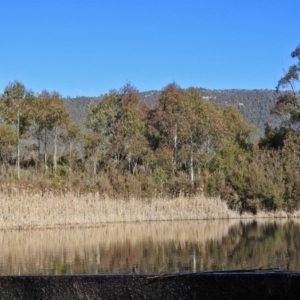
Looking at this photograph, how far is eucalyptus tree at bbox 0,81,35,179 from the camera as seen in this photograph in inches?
1670

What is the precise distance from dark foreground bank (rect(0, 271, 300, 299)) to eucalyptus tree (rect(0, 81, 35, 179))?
36698 millimetres

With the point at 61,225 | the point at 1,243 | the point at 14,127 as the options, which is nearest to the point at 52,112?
the point at 14,127

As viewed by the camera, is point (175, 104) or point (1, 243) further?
point (175, 104)

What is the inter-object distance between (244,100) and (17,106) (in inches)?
2549

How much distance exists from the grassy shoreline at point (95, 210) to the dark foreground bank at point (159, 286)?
17.8 meters

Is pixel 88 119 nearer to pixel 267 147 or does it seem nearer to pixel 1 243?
pixel 267 147

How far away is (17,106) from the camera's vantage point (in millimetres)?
42469

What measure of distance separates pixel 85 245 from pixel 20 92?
86.7 feet

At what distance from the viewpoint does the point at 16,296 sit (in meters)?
5.54

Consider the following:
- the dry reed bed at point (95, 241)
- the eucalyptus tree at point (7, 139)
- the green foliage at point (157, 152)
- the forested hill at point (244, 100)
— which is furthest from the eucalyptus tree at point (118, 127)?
the forested hill at point (244, 100)

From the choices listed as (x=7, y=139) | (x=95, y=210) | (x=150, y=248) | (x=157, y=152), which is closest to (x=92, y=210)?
(x=95, y=210)

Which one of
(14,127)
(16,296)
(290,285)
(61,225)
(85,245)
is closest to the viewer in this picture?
(290,285)

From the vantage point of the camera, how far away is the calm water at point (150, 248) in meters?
14.1

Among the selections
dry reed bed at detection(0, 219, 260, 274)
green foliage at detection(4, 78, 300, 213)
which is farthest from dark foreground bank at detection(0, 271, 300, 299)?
green foliage at detection(4, 78, 300, 213)
